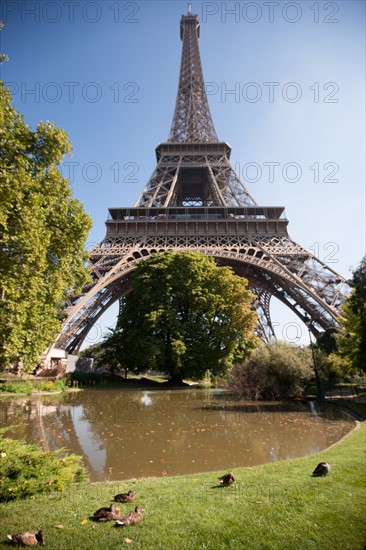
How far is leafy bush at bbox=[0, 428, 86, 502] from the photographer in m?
4.09

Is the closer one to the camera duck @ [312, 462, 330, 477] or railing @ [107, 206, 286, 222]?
duck @ [312, 462, 330, 477]

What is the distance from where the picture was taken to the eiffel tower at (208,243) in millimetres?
25562

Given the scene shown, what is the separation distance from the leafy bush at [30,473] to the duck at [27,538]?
4.10 ft

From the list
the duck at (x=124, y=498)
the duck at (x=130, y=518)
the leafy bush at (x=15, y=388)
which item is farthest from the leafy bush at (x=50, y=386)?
the duck at (x=130, y=518)

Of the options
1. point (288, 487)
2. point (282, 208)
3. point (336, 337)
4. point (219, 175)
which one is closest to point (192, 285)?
point (336, 337)

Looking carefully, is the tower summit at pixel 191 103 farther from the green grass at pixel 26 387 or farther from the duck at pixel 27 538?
the duck at pixel 27 538

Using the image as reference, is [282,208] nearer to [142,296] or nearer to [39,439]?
[142,296]

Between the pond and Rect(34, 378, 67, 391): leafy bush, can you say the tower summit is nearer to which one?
Rect(34, 378, 67, 391): leafy bush

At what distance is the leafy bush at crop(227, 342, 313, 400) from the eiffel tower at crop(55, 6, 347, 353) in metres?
7.01

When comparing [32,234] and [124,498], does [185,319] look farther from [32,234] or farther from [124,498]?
[124,498]

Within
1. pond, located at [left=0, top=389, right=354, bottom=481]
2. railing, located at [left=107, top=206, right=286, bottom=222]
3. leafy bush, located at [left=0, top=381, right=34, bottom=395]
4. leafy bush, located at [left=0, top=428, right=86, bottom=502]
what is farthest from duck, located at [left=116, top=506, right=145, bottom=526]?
railing, located at [left=107, top=206, right=286, bottom=222]

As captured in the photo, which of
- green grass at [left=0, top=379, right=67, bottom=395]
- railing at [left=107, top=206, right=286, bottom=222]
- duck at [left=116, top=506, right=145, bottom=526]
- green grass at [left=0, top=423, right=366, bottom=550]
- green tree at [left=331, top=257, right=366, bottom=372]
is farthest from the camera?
railing at [left=107, top=206, right=286, bottom=222]

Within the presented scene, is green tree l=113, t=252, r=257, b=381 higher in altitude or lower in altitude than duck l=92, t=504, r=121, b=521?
higher

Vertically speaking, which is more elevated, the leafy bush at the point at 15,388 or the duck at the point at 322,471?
the duck at the point at 322,471
